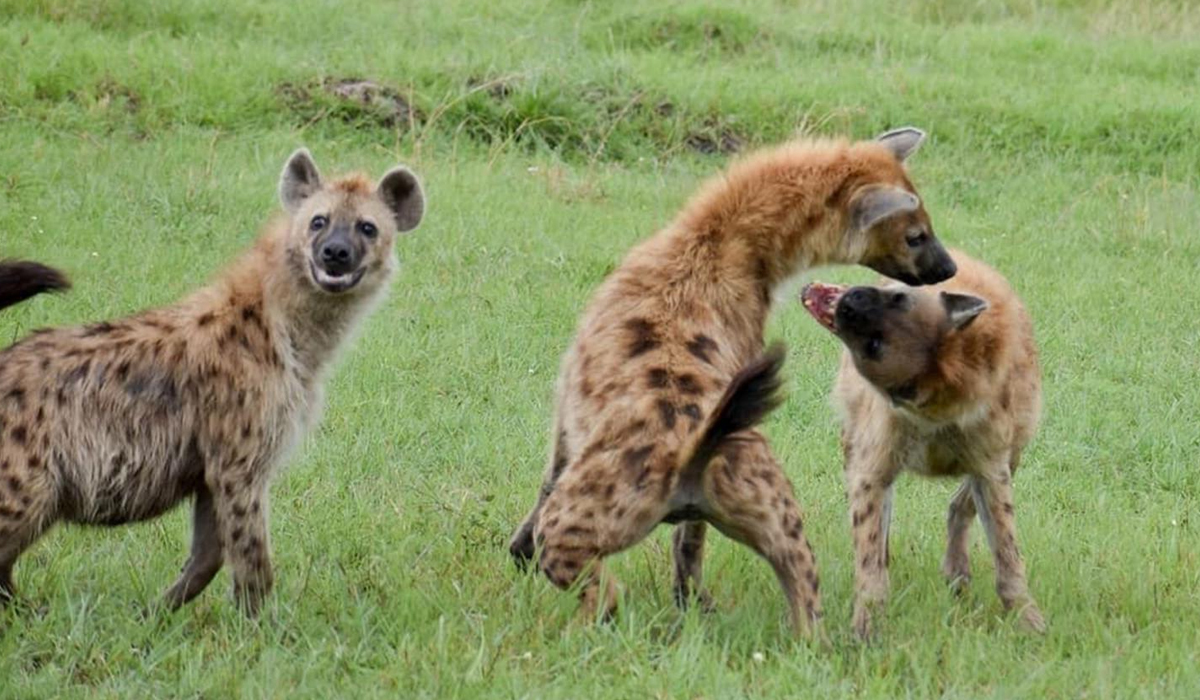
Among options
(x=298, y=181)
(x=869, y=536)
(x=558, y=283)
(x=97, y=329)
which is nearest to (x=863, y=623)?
(x=869, y=536)

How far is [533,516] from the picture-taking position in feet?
18.7

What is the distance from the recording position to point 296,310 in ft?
18.8

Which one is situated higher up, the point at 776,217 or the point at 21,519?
the point at 776,217

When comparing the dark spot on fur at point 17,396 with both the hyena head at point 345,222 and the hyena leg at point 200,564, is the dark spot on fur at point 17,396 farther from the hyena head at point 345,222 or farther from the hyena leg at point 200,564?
the hyena head at point 345,222

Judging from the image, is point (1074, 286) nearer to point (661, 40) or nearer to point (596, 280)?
point (596, 280)

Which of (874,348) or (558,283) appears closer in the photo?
(874,348)

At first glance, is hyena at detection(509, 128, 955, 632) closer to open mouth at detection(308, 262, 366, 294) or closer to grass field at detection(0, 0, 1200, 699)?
grass field at detection(0, 0, 1200, 699)

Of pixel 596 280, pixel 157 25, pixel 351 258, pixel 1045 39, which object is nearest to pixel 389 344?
pixel 596 280

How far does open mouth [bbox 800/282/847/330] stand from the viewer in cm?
588

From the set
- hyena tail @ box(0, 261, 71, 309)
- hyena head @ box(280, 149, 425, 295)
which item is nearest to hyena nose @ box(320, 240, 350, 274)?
hyena head @ box(280, 149, 425, 295)

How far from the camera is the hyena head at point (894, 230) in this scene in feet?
19.3

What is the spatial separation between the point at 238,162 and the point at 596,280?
7.56 feet

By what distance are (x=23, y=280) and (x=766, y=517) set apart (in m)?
2.01

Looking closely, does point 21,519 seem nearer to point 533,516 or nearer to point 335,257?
point 335,257
